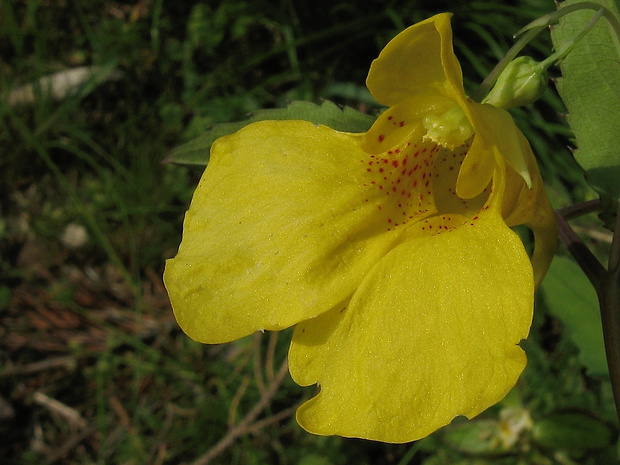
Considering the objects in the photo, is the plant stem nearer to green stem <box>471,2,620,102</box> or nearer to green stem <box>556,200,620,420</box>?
green stem <box>556,200,620,420</box>

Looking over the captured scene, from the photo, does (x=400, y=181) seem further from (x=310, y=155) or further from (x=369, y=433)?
(x=369, y=433)

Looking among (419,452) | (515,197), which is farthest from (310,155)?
(419,452)

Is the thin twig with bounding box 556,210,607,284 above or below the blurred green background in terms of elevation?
above

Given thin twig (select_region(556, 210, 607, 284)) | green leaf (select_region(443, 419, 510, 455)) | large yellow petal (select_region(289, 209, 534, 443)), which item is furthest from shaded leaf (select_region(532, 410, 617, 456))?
large yellow petal (select_region(289, 209, 534, 443))

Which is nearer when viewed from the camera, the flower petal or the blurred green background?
the flower petal

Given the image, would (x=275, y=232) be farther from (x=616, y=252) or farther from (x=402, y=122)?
(x=616, y=252)

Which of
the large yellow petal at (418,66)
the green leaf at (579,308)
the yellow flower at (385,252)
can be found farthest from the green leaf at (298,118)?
the green leaf at (579,308)

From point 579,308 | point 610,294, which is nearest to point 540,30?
point 610,294
